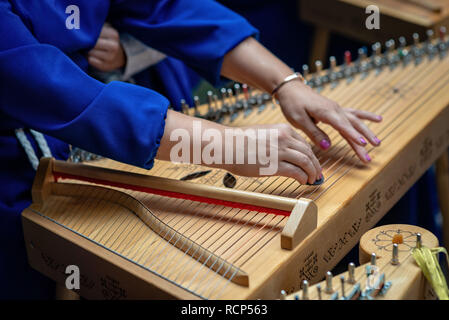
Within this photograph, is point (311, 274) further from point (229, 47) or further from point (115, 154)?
point (229, 47)

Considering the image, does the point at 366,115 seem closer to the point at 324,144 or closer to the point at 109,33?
the point at 324,144

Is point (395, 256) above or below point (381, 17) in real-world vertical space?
above

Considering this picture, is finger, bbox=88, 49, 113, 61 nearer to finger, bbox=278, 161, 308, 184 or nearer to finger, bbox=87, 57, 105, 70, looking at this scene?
finger, bbox=87, 57, 105, 70

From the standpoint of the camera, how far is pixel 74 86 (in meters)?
1.28

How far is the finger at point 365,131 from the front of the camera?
1478 mm

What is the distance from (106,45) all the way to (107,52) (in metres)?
0.02

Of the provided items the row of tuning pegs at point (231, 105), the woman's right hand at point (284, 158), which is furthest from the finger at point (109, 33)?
the woman's right hand at point (284, 158)

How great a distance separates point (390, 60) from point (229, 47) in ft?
1.97

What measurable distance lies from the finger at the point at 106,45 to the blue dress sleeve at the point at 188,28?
62mm

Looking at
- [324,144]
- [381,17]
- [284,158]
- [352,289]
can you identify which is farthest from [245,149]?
[381,17]

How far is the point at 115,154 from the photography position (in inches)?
50.8

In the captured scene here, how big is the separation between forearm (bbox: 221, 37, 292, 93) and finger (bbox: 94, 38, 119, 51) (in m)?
0.31

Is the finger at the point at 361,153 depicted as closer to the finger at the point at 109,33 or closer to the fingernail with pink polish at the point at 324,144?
the fingernail with pink polish at the point at 324,144

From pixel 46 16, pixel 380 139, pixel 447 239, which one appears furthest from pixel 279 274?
pixel 447 239
